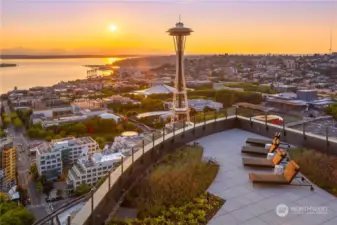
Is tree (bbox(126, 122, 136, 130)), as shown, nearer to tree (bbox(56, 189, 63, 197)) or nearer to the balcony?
tree (bbox(56, 189, 63, 197))

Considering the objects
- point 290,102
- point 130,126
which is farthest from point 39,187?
→ point 290,102

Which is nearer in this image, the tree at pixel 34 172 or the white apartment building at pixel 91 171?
the white apartment building at pixel 91 171

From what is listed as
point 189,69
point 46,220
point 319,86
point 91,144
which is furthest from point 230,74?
point 46,220

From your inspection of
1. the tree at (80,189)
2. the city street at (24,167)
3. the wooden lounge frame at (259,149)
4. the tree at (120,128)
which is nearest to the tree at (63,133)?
the city street at (24,167)

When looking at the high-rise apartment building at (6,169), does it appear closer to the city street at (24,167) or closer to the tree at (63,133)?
the city street at (24,167)

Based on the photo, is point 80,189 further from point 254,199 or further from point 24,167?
point 254,199

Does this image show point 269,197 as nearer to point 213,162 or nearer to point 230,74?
point 213,162
